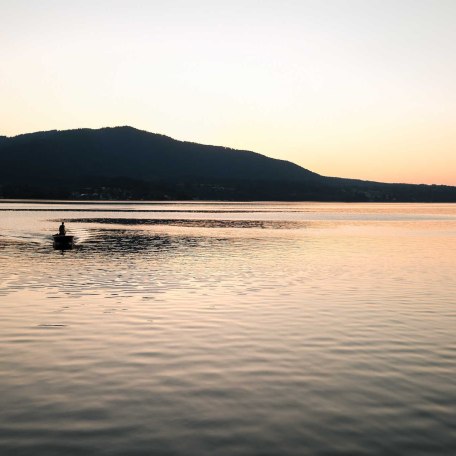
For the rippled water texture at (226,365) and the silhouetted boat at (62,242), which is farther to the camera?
the silhouetted boat at (62,242)

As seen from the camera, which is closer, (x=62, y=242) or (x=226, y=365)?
(x=226, y=365)

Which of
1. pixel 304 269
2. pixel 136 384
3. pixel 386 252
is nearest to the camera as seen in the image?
pixel 136 384

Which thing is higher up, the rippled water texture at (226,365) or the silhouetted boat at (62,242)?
the rippled water texture at (226,365)

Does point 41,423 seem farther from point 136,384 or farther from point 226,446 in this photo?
point 226,446

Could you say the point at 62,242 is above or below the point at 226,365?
below

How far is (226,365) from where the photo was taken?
1781cm

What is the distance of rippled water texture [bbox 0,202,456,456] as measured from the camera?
12141 millimetres

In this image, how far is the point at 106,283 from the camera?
36.4 metres

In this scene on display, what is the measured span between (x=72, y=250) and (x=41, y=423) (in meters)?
50.9

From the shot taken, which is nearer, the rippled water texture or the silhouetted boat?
the rippled water texture

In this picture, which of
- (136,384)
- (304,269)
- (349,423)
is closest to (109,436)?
(136,384)

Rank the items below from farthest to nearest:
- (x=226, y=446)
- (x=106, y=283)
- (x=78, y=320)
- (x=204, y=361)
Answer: (x=106, y=283), (x=78, y=320), (x=204, y=361), (x=226, y=446)

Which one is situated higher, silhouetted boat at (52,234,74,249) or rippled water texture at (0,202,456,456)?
rippled water texture at (0,202,456,456)

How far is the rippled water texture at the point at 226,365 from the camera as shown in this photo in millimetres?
12141
